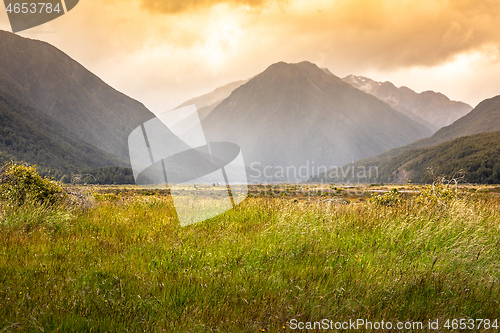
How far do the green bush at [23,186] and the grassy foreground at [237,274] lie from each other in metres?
2.00

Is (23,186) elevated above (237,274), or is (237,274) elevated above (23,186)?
(23,186)

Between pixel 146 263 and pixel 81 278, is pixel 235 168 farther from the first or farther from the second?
pixel 81 278

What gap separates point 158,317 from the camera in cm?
301

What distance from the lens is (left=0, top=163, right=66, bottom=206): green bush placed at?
8.24 metres

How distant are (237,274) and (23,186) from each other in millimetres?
8143

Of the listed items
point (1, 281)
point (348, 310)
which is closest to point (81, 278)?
point (1, 281)

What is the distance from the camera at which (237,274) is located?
381cm

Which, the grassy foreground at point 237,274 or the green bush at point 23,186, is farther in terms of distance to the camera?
the green bush at point 23,186

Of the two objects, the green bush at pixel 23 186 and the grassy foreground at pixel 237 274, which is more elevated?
the green bush at pixel 23 186

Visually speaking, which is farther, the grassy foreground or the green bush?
the green bush

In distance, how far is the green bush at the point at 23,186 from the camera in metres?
8.24

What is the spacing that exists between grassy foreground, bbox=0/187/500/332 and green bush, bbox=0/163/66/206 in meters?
2.00

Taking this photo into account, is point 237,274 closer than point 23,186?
Yes

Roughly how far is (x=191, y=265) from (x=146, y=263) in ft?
2.23
